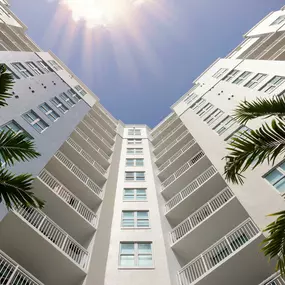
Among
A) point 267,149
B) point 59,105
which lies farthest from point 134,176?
point 267,149

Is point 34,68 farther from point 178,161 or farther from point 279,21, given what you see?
point 279,21

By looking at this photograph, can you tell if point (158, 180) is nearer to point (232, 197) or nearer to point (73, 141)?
point (73, 141)

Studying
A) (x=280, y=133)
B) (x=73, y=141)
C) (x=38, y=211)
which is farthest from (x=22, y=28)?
(x=280, y=133)

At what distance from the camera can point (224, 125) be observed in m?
22.7

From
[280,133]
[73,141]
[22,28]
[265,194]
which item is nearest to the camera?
[280,133]

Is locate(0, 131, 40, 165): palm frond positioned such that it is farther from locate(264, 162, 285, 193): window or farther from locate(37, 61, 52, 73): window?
locate(37, 61, 52, 73): window

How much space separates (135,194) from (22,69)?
15064mm

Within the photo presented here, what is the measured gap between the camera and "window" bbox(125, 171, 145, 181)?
2403 centimetres

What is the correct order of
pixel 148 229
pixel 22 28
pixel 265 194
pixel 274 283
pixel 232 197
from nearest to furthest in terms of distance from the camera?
1. pixel 274 283
2. pixel 265 194
3. pixel 232 197
4. pixel 148 229
5. pixel 22 28

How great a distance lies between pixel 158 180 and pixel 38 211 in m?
12.4

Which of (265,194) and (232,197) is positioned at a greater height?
(232,197)

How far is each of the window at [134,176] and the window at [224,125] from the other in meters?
7.38

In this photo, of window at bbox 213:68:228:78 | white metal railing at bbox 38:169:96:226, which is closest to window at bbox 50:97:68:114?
white metal railing at bbox 38:169:96:226

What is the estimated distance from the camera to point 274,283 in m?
10.6
